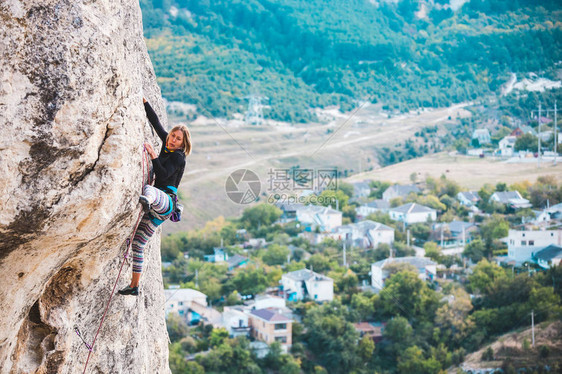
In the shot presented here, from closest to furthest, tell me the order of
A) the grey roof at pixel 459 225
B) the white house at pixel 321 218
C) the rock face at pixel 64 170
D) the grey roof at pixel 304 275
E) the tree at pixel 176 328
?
the rock face at pixel 64 170 < the tree at pixel 176 328 < the grey roof at pixel 304 275 < the grey roof at pixel 459 225 < the white house at pixel 321 218

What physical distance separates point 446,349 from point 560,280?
10.2 meters

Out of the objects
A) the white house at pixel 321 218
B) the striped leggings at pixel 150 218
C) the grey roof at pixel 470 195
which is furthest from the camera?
the grey roof at pixel 470 195

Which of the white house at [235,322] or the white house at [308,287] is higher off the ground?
the white house at [308,287]

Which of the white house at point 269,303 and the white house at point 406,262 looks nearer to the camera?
the white house at point 269,303

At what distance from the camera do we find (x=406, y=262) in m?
32.1

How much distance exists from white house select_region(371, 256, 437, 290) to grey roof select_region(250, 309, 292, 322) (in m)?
7.09

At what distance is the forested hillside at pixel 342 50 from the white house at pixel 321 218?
2156cm

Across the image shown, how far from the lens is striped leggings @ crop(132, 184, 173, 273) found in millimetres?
4313

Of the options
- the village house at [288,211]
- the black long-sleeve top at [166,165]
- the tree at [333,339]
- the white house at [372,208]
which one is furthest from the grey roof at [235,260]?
the black long-sleeve top at [166,165]

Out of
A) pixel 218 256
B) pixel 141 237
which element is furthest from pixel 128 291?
pixel 218 256

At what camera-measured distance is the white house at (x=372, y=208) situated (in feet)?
146

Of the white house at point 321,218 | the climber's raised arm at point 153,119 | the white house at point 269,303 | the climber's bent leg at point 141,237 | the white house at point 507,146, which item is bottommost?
the white house at point 269,303

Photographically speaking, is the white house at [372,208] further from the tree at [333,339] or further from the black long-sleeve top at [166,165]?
the black long-sleeve top at [166,165]

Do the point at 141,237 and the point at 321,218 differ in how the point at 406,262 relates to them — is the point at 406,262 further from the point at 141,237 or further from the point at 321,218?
the point at 141,237
